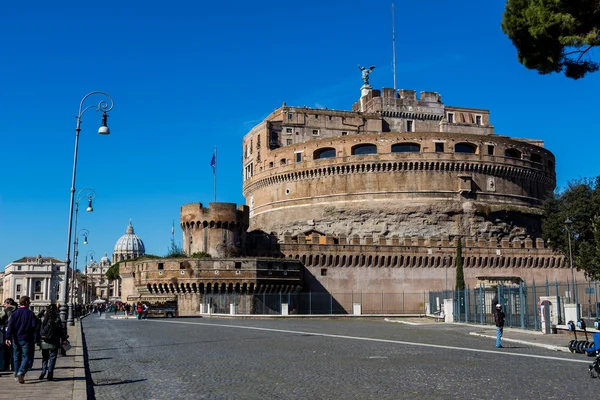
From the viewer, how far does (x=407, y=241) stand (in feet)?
186

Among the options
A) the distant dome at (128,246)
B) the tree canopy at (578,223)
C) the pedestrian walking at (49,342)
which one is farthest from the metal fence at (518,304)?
the distant dome at (128,246)

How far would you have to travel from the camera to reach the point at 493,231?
6175cm

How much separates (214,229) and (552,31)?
40.3m

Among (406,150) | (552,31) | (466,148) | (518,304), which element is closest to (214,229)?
(406,150)

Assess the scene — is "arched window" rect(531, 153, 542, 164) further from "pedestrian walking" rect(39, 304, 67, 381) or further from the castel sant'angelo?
"pedestrian walking" rect(39, 304, 67, 381)

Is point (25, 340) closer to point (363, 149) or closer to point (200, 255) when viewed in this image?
point (200, 255)

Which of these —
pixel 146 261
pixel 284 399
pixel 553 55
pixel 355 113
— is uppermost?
pixel 355 113

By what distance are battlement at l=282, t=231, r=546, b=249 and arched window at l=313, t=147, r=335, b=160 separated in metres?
9.98

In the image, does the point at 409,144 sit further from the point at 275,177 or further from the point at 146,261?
the point at 146,261

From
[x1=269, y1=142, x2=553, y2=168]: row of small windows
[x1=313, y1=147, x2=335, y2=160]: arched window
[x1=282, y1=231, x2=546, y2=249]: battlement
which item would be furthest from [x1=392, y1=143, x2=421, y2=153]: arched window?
[x1=282, y1=231, x2=546, y2=249]: battlement

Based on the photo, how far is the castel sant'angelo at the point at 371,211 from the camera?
5378cm

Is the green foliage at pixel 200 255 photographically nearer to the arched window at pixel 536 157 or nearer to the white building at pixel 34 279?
the arched window at pixel 536 157

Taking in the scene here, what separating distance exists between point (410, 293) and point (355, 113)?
24.1 meters

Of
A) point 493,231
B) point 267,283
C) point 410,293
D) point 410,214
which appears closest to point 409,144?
point 410,214
